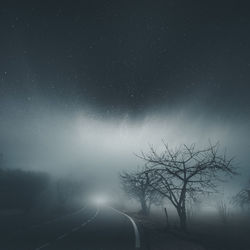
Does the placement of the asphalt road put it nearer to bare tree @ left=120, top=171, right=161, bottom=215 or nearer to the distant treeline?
Answer: bare tree @ left=120, top=171, right=161, bottom=215

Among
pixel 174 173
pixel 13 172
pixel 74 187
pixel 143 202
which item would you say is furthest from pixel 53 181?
pixel 174 173

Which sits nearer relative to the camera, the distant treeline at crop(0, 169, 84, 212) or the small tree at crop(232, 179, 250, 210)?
the small tree at crop(232, 179, 250, 210)

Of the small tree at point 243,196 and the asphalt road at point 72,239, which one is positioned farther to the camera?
the small tree at point 243,196

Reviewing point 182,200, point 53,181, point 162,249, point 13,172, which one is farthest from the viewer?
point 53,181

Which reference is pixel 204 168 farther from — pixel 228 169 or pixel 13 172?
pixel 13 172

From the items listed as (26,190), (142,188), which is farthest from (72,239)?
(26,190)

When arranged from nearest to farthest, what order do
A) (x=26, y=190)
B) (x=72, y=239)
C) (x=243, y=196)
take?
(x=72, y=239)
(x=243, y=196)
(x=26, y=190)

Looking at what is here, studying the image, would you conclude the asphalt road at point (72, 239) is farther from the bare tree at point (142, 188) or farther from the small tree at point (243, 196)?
the small tree at point (243, 196)

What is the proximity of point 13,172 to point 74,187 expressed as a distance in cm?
3213

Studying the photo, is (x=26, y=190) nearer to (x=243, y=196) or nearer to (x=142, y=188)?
(x=142, y=188)

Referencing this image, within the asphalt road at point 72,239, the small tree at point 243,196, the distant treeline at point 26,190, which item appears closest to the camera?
the asphalt road at point 72,239

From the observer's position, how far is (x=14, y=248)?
9.85 metres

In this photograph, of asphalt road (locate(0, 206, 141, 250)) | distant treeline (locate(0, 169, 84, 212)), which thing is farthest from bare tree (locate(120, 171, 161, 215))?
distant treeline (locate(0, 169, 84, 212))

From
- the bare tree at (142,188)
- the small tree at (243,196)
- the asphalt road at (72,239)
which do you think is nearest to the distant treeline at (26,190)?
the bare tree at (142,188)
